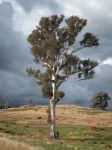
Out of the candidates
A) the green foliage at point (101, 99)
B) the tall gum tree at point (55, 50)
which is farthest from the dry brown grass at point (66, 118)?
the green foliage at point (101, 99)

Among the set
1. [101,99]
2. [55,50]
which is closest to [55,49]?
[55,50]

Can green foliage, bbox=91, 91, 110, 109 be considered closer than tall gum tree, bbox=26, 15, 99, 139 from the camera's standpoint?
No

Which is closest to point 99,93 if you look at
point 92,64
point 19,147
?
point 92,64

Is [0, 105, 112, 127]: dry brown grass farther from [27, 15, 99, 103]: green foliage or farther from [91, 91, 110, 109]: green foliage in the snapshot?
[91, 91, 110, 109]: green foliage

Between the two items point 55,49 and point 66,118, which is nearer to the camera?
point 55,49

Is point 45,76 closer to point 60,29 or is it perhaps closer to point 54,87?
point 54,87

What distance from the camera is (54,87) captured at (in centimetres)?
6162

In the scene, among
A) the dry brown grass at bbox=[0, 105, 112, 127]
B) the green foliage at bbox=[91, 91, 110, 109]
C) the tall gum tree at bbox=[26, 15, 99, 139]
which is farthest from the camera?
the green foliage at bbox=[91, 91, 110, 109]

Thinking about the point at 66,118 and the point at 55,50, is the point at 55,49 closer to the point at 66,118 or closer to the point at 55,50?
the point at 55,50

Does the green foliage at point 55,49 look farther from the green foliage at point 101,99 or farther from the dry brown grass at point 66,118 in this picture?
the green foliage at point 101,99

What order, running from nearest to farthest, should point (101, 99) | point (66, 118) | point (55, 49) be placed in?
point (55, 49)
point (66, 118)
point (101, 99)

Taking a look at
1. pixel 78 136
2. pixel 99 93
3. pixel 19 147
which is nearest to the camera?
pixel 19 147

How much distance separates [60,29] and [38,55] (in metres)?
4.59

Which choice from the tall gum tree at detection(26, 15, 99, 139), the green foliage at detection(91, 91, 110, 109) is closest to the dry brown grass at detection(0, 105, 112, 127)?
the tall gum tree at detection(26, 15, 99, 139)
